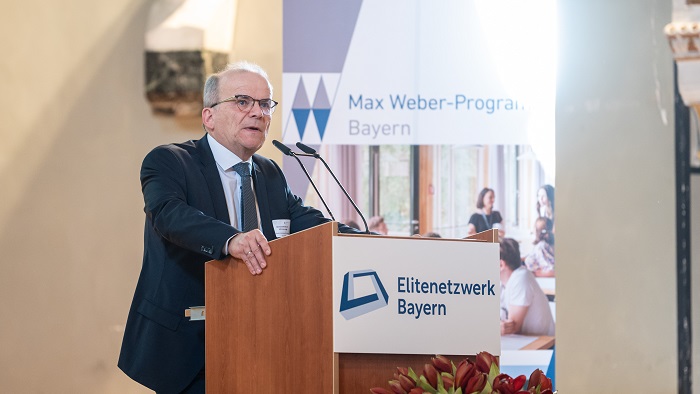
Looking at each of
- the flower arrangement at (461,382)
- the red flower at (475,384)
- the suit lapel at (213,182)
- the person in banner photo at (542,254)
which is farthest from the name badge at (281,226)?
the person in banner photo at (542,254)

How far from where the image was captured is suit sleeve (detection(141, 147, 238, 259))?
2.30m

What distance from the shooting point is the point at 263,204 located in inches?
112

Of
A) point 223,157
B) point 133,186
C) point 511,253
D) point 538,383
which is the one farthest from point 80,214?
point 538,383

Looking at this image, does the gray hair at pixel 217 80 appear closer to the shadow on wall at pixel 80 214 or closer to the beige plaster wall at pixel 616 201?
the shadow on wall at pixel 80 214

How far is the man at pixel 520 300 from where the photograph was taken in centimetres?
495

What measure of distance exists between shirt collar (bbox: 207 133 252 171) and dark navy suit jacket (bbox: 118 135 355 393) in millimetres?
42

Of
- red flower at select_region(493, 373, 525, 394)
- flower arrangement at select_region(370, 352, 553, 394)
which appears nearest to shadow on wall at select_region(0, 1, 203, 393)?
flower arrangement at select_region(370, 352, 553, 394)

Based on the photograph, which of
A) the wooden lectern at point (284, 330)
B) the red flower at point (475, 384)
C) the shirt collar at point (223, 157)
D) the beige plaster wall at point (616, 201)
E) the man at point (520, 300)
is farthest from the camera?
the beige plaster wall at point (616, 201)

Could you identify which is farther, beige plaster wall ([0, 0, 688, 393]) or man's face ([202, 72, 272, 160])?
beige plaster wall ([0, 0, 688, 393])

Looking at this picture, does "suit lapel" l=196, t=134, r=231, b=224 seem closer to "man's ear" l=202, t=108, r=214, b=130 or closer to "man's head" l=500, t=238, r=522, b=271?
"man's ear" l=202, t=108, r=214, b=130

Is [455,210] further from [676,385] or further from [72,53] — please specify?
[72,53]

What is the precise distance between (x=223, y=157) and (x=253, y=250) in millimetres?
710

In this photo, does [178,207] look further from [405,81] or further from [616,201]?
[616,201]

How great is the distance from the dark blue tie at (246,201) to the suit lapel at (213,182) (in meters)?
0.06
